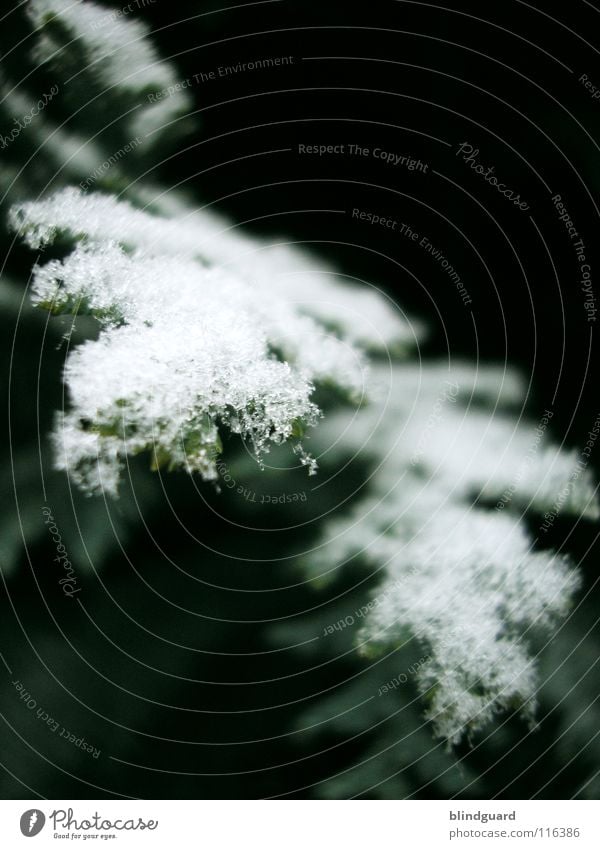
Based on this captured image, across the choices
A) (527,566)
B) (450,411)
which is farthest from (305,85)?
(527,566)

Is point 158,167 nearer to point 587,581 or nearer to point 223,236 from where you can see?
point 223,236

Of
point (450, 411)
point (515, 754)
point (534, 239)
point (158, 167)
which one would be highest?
point (158, 167)

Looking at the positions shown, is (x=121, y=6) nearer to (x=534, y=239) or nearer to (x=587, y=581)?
(x=534, y=239)

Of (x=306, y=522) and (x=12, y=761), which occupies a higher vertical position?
(x=306, y=522)

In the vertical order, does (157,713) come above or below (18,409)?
below

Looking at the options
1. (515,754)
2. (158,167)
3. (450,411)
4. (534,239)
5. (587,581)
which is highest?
(158,167)

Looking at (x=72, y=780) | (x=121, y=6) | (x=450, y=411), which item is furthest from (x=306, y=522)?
(x=121, y=6)
